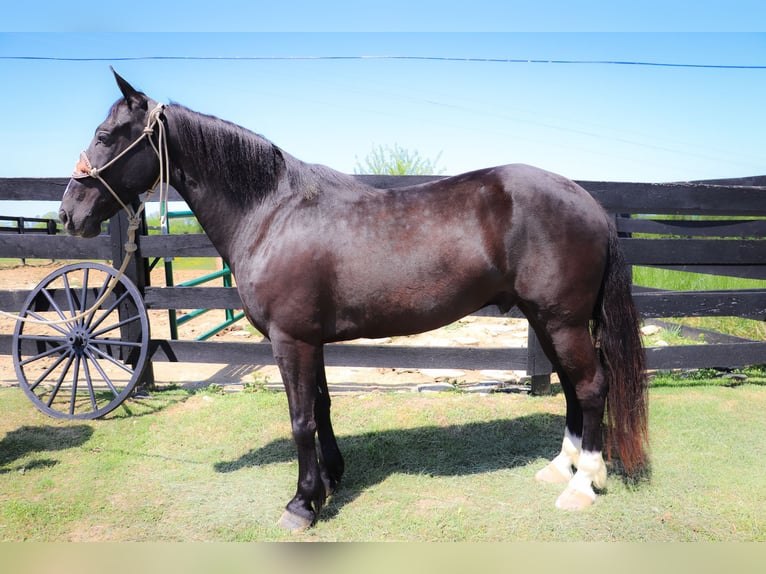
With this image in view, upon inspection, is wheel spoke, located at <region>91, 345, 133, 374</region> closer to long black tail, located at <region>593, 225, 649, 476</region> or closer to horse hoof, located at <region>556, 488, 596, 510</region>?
horse hoof, located at <region>556, 488, 596, 510</region>

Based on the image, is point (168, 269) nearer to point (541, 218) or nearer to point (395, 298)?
point (395, 298)

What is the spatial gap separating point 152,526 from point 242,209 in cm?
173

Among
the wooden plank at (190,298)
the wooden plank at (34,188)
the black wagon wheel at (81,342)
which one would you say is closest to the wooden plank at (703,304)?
the wooden plank at (190,298)

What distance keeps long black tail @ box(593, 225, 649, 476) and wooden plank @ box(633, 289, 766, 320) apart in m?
1.58

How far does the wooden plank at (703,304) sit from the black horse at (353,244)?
178cm

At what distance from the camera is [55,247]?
4.50 metres

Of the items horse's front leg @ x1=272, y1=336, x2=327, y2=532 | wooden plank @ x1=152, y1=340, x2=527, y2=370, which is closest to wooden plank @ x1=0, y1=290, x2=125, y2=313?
wooden plank @ x1=152, y1=340, x2=527, y2=370

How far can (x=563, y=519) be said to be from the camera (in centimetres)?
259

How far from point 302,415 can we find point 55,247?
3.31 metres

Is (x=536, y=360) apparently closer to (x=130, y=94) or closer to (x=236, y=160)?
(x=236, y=160)

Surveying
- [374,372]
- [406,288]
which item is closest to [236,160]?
[406,288]

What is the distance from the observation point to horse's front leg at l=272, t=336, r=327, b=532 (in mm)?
2588

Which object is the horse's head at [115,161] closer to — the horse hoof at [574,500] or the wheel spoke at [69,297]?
the wheel spoke at [69,297]

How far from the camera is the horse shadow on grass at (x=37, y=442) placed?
3.31 metres
